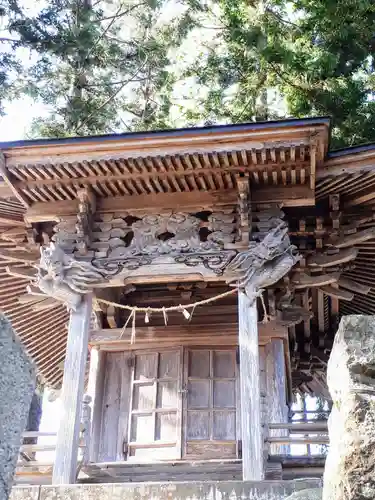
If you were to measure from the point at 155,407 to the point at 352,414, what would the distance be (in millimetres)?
6339

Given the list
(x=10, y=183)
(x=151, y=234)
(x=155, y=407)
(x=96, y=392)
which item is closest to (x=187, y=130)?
(x=151, y=234)

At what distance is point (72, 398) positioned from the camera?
298 inches

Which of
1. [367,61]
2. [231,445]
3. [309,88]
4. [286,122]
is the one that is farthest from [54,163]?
[367,61]

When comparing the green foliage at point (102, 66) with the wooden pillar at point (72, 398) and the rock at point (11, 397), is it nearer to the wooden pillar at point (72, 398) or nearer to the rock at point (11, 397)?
the wooden pillar at point (72, 398)

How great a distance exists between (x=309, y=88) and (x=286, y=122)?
6.64 m

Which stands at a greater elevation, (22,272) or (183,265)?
(22,272)

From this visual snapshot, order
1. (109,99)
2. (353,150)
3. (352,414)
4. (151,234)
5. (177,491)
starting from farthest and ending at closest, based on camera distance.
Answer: (109,99) < (151,234) < (353,150) < (177,491) < (352,414)

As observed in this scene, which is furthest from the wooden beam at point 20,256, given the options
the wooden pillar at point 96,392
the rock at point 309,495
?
the rock at point 309,495

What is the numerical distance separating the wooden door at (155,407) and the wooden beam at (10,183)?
101 inches

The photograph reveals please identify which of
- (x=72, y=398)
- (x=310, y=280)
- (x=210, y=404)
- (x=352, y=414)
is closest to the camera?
(x=352, y=414)

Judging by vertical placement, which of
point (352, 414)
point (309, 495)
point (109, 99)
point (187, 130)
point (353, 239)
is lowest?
point (309, 495)

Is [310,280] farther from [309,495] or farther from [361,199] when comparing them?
[309,495]

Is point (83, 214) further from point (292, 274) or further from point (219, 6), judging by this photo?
point (219, 6)

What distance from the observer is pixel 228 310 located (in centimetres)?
988
